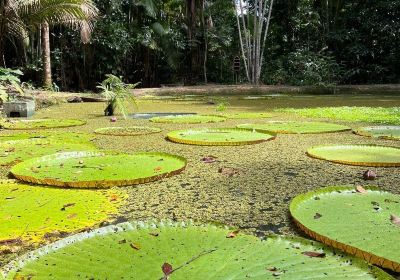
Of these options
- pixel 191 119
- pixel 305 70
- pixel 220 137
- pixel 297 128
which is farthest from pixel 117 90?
pixel 305 70

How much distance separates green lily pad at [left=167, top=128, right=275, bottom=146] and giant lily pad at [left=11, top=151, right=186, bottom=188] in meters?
0.62

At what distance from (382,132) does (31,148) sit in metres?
2.76

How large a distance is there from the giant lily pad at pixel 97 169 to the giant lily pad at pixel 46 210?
0.06 m

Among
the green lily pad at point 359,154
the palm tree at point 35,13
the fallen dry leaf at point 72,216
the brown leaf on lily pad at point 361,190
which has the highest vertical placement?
the palm tree at point 35,13

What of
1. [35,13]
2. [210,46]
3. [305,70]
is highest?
A: [210,46]

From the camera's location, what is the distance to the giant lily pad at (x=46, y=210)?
1.33 m

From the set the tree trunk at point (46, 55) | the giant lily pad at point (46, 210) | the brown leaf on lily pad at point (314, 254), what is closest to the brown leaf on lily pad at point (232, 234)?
the brown leaf on lily pad at point (314, 254)

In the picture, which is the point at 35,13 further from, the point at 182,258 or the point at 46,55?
the point at 182,258

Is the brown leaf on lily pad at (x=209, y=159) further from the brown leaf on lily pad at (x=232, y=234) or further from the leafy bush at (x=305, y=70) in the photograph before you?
the leafy bush at (x=305, y=70)

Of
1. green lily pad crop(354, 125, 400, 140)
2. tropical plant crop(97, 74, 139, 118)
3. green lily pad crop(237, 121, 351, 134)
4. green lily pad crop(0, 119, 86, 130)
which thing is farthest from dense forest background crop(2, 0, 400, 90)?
green lily pad crop(354, 125, 400, 140)

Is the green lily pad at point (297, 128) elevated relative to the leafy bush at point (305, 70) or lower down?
lower down

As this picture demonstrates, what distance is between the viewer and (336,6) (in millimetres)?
14094

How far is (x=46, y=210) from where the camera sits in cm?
152

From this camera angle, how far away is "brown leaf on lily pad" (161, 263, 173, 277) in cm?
98
